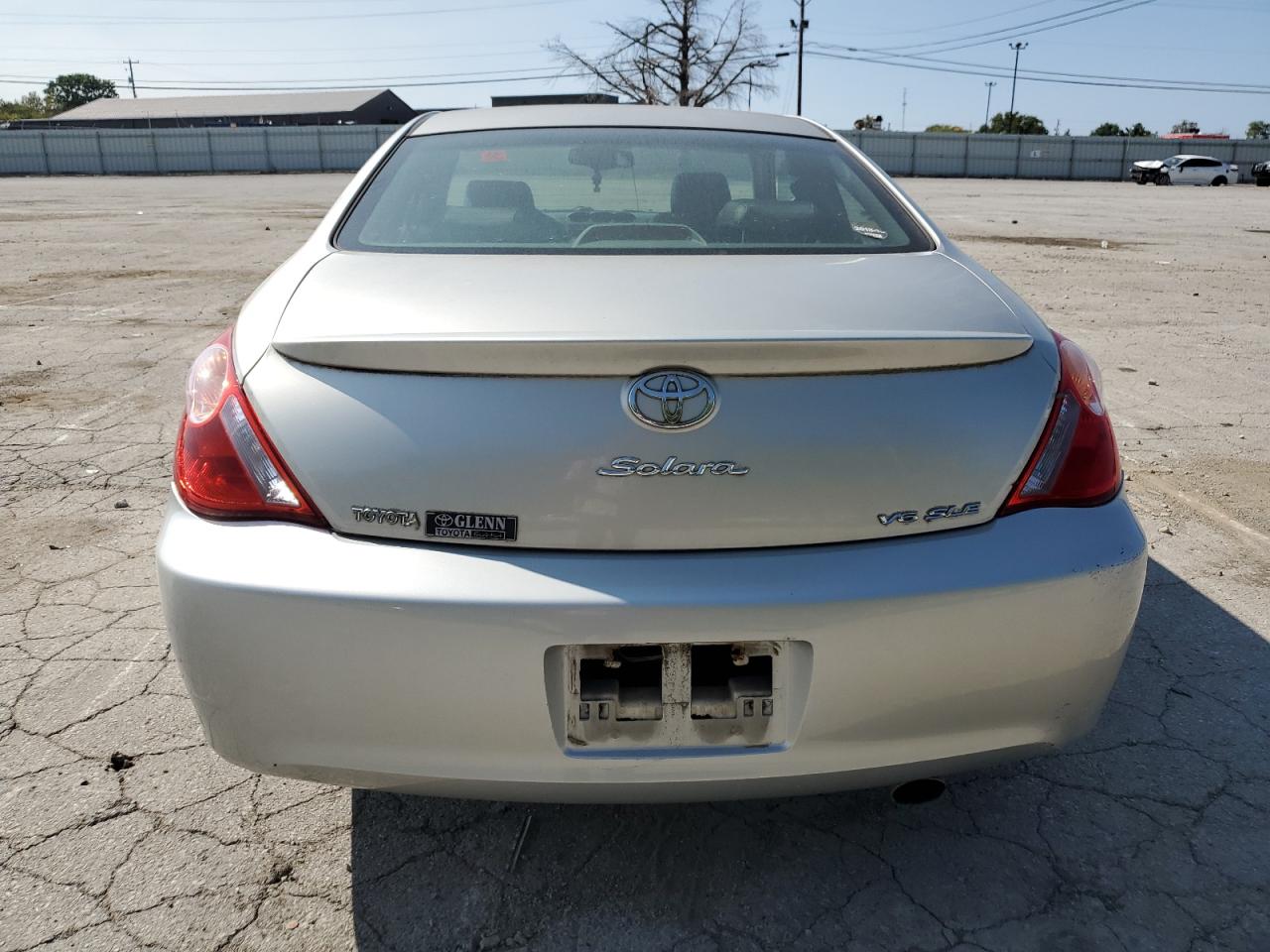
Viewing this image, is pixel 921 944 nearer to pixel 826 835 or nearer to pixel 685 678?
pixel 826 835

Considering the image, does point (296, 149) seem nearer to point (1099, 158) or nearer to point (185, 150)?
point (185, 150)

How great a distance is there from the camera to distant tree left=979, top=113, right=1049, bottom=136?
269ft

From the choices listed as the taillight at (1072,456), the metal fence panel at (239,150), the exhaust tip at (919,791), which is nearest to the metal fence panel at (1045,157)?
the metal fence panel at (239,150)

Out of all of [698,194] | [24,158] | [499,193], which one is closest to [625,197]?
[698,194]

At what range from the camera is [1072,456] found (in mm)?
1765

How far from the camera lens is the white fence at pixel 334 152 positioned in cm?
4419

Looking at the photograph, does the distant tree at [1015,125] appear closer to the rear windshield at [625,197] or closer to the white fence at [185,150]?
the white fence at [185,150]

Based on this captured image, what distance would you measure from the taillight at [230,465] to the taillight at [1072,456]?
3.87ft

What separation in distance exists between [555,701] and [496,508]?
313 millimetres

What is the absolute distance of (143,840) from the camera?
6.77 feet

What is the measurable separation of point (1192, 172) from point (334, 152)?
35.9 m

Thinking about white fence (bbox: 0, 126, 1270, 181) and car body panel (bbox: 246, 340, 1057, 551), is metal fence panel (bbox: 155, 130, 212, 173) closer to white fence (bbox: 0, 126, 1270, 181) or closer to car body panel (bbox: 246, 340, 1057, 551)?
white fence (bbox: 0, 126, 1270, 181)

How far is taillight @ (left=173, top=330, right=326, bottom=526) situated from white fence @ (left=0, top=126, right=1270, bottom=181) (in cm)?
4592

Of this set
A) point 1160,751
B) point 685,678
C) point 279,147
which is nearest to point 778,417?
point 685,678
